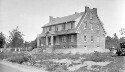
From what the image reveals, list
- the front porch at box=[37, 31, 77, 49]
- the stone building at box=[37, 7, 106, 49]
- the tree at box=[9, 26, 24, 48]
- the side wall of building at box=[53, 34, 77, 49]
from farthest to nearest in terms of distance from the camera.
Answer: the tree at box=[9, 26, 24, 48] → the front porch at box=[37, 31, 77, 49] → the stone building at box=[37, 7, 106, 49] → the side wall of building at box=[53, 34, 77, 49]

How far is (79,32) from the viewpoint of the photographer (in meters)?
40.2

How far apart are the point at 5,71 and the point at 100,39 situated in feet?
106

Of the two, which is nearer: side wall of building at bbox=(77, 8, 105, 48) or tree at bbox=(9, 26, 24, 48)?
side wall of building at bbox=(77, 8, 105, 48)

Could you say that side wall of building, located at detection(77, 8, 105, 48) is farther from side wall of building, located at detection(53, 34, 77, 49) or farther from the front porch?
the front porch

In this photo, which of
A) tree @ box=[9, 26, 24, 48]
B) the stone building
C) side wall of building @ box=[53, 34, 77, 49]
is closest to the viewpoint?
side wall of building @ box=[53, 34, 77, 49]

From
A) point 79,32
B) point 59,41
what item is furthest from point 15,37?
point 79,32

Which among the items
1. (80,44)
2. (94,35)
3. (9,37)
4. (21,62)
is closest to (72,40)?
(80,44)

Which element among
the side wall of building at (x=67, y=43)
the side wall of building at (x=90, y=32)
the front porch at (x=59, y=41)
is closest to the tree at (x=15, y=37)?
the front porch at (x=59, y=41)

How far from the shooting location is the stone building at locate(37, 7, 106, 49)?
40688 mm

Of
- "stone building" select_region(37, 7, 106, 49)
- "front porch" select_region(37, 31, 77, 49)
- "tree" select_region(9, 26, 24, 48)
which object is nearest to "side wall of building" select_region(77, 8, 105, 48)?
"stone building" select_region(37, 7, 106, 49)

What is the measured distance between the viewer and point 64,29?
44.5 metres

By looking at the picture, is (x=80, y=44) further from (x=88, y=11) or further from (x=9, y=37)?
(x=9, y=37)

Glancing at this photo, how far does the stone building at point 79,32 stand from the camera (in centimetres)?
4069

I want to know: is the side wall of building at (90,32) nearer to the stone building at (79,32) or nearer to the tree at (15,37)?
the stone building at (79,32)
